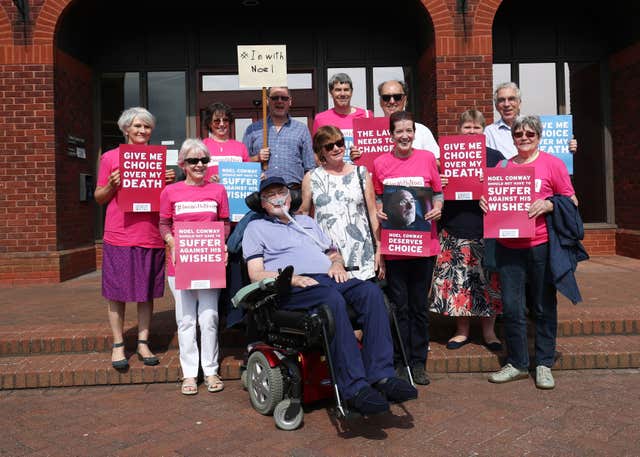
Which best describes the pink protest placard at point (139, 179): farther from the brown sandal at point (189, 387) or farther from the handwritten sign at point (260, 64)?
the brown sandal at point (189, 387)

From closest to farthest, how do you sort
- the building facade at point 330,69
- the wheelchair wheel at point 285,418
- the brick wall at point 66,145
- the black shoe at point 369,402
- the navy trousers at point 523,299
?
the black shoe at point 369,402
the wheelchair wheel at point 285,418
the navy trousers at point 523,299
the brick wall at point 66,145
the building facade at point 330,69

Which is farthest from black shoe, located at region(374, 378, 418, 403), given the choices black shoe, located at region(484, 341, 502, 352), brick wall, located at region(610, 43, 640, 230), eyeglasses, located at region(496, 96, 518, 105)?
brick wall, located at region(610, 43, 640, 230)

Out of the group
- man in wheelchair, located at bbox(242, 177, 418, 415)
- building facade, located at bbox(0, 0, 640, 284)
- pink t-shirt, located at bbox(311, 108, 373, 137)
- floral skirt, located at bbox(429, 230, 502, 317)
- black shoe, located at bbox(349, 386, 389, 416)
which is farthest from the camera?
building facade, located at bbox(0, 0, 640, 284)

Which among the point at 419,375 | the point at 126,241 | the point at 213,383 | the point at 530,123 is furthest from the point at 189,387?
the point at 530,123

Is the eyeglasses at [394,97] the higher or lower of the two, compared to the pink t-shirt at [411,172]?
higher

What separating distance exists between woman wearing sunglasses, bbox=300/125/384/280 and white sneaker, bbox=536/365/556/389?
1.35 m

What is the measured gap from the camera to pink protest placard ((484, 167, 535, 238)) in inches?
148

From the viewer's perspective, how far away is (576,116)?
9.74 meters

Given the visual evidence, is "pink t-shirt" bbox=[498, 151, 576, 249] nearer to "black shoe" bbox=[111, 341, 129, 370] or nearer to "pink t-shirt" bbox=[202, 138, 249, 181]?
"pink t-shirt" bbox=[202, 138, 249, 181]

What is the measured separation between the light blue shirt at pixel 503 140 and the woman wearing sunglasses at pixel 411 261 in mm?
943

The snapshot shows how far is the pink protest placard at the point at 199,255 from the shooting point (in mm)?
3834

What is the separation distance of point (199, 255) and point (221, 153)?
3.39 ft

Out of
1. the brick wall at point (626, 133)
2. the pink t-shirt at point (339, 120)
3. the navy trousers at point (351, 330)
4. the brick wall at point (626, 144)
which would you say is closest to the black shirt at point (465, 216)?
the pink t-shirt at point (339, 120)

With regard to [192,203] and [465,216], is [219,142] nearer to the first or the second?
[192,203]
